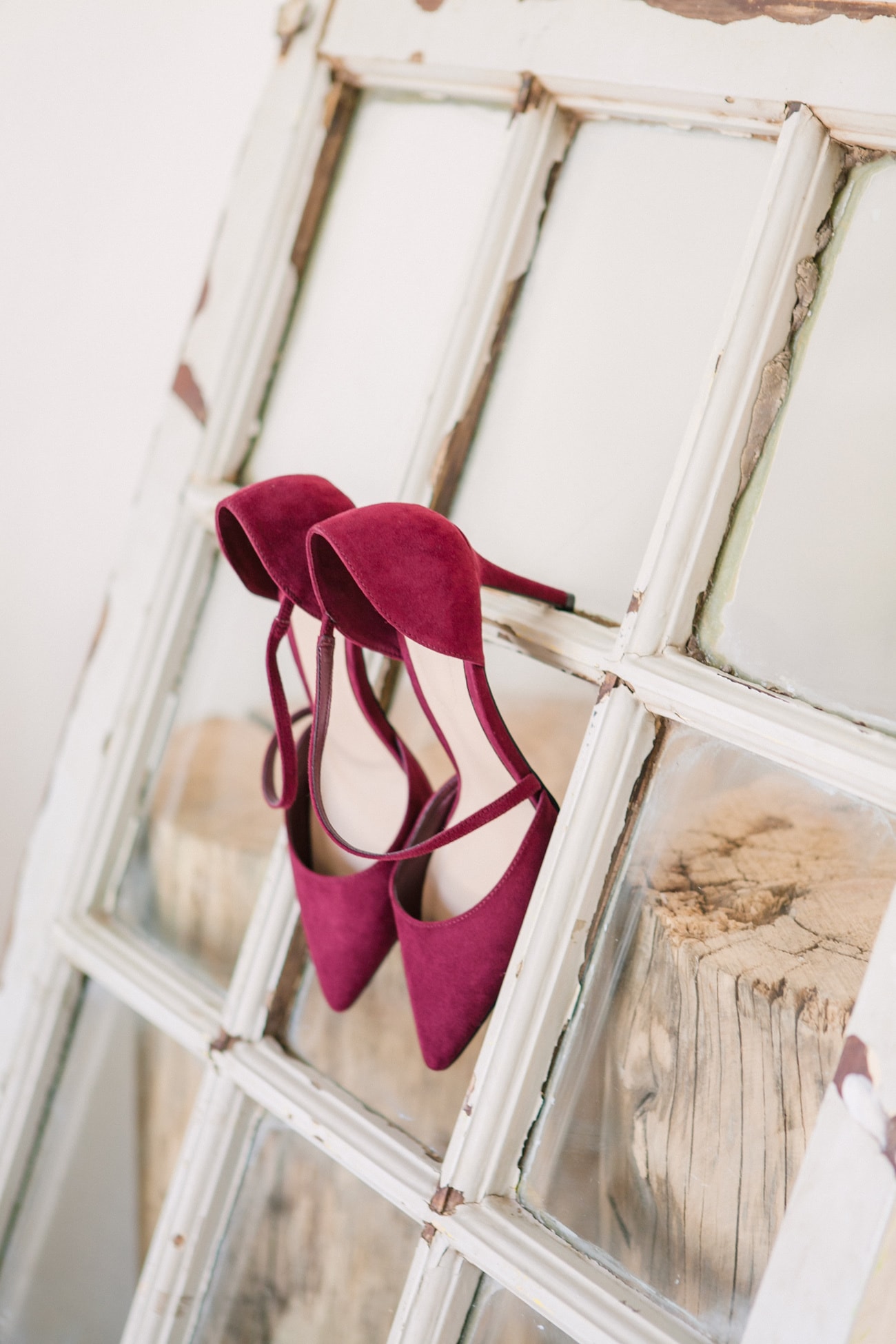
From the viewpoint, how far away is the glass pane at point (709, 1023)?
2.18 feet

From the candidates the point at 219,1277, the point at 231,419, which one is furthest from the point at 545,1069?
the point at 231,419

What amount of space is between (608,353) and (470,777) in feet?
1.19

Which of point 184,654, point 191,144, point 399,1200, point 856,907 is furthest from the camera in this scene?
point 191,144

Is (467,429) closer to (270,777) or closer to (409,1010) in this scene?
(270,777)

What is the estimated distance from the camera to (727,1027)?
70 cm

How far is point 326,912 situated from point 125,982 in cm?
29

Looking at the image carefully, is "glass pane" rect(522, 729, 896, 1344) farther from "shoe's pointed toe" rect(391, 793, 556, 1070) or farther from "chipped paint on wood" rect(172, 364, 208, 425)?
"chipped paint on wood" rect(172, 364, 208, 425)

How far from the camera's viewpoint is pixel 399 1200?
779 mm

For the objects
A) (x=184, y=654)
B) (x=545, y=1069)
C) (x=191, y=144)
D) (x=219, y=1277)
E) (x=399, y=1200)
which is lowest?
(x=219, y=1277)

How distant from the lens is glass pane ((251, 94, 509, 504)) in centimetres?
89

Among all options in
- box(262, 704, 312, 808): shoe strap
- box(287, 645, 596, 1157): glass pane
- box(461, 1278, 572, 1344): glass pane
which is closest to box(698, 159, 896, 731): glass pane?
box(287, 645, 596, 1157): glass pane

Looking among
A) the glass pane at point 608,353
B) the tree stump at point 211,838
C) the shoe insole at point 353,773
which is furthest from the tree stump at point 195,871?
the glass pane at point 608,353

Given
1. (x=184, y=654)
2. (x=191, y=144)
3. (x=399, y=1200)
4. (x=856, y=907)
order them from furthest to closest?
(x=191, y=144)
(x=184, y=654)
(x=399, y=1200)
(x=856, y=907)

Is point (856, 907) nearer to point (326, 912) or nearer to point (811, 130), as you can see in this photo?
point (326, 912)
